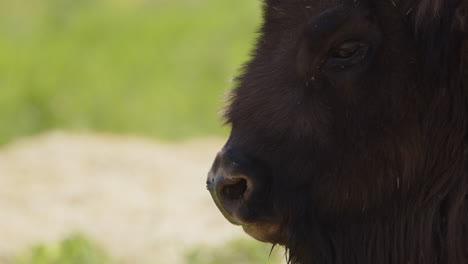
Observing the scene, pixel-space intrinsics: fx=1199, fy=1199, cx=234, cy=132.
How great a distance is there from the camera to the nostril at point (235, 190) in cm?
320

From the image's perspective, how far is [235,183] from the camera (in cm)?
319

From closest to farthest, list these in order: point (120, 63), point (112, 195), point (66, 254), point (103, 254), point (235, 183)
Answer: point (235, 183), point (66, 254), point (103, 254), point (112, 195), point (120, 63)

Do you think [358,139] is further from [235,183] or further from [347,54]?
[235,183]

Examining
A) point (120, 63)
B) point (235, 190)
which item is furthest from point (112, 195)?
point (235, 190)

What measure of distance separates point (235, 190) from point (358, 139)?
36cm

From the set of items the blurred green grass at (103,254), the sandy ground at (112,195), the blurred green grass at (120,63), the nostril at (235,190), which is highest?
the nostril at (235,190)

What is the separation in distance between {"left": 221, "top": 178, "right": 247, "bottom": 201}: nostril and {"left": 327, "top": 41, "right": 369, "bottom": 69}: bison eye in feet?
1.32

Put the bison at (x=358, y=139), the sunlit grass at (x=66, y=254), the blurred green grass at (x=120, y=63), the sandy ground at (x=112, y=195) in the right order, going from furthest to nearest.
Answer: the blurred green grass at (x=120, y=63)
the sandy ground at (x=112, y=195)
the sunlit grass at (x=66, y=254)
the bison at (x=358, y=139)

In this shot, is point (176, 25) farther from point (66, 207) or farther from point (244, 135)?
point (244, 135)

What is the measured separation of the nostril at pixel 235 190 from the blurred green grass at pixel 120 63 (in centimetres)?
554

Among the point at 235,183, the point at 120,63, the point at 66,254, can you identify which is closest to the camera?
the point at 235,183

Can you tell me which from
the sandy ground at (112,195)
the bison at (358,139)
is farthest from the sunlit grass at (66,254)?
the bison at (358,139)

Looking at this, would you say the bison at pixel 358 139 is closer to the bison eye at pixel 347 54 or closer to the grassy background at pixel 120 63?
the bison eye at pixel 347 54

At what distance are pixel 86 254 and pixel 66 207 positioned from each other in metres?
1.21
